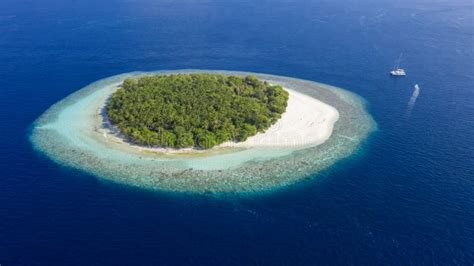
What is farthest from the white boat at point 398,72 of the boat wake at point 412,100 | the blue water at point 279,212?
the blue water at point 279,212

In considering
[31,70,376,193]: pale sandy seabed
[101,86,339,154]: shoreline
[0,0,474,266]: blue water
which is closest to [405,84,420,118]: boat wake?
[0,0,474,266]: blue water

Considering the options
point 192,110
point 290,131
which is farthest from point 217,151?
point 290,131

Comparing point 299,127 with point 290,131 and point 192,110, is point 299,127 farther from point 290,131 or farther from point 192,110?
point 192,110

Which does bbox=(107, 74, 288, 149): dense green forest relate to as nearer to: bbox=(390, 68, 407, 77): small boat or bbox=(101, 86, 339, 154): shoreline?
bbox=(101, 86, 339, 154): shoreline

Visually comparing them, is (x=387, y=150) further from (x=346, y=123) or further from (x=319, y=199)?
(x=319, y=199)

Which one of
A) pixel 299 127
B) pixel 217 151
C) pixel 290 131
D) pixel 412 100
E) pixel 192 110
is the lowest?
pixel 217 151

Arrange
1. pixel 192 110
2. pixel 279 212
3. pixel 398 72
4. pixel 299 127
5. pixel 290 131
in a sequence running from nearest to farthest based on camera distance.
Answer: pixel 279 212 < pixel 290 131 < pixel 192 110 < pixel 299 127 < pixel 398 72
